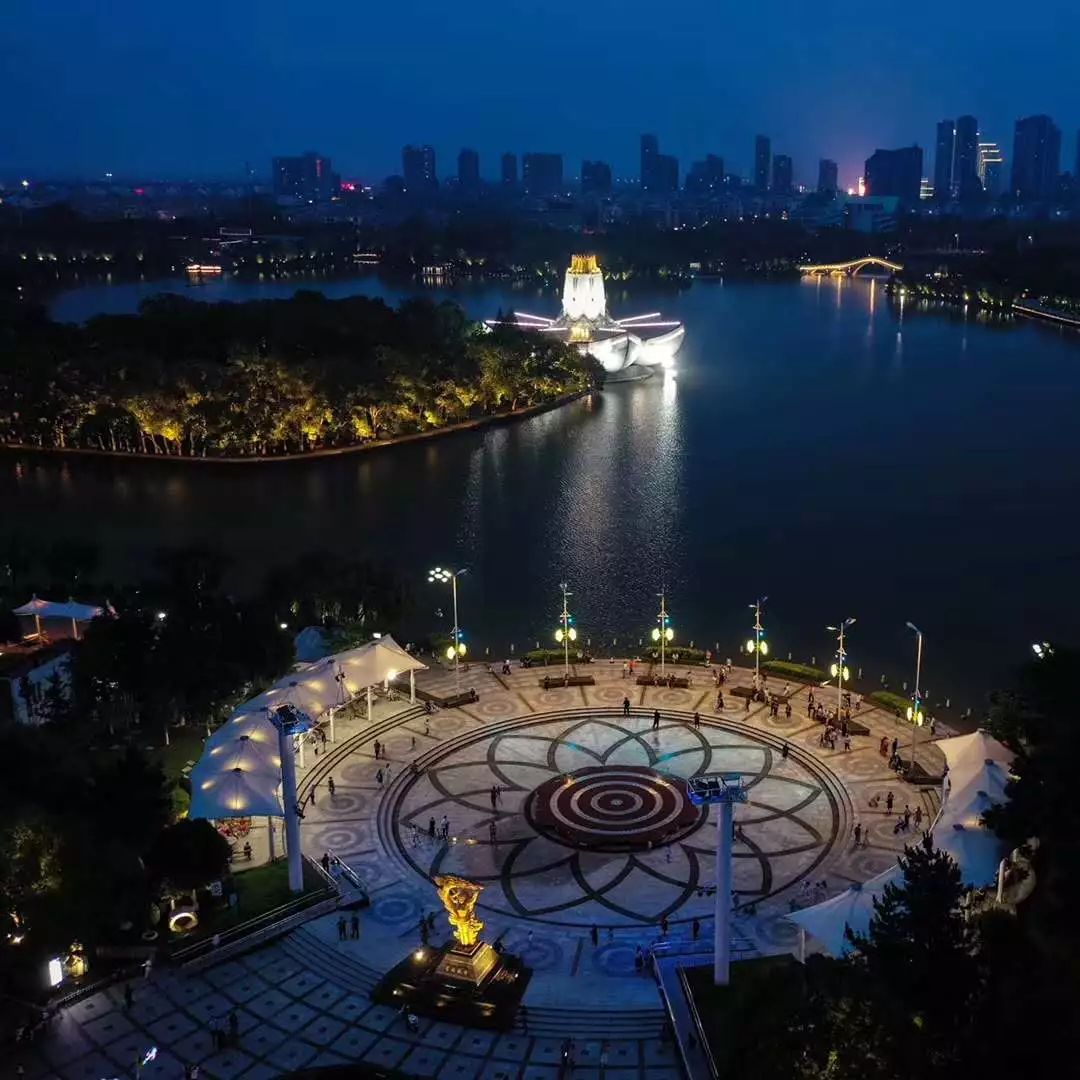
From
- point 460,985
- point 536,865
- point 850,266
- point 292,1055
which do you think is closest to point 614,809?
point 536,865

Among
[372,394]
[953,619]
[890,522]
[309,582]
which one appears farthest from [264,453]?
[953,619]

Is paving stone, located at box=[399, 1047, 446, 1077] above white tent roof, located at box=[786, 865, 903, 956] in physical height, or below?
below

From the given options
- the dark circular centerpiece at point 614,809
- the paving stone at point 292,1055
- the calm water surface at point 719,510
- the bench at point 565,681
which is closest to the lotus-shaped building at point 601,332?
the calm water surface at point 719,510

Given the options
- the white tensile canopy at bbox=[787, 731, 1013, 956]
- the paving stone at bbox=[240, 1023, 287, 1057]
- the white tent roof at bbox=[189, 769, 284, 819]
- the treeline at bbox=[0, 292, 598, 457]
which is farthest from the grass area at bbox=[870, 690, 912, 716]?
the treeline at bbox=[0, 292, 598, 457]

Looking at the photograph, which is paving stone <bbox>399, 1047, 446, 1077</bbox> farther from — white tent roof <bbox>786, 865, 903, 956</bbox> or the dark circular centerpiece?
the dark circular centerpiece

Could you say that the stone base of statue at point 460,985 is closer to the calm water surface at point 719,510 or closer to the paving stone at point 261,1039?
the paving stone at point 261,1039

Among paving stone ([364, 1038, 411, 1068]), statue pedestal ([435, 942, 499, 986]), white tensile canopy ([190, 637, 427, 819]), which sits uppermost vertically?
white tensile canopy ([190, 637, 427, 819])

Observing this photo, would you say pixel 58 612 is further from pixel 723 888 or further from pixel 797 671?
pixel 723 888

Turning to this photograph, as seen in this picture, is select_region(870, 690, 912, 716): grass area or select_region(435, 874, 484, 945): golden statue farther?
select_region(870, 690, 912, 716): grass area
